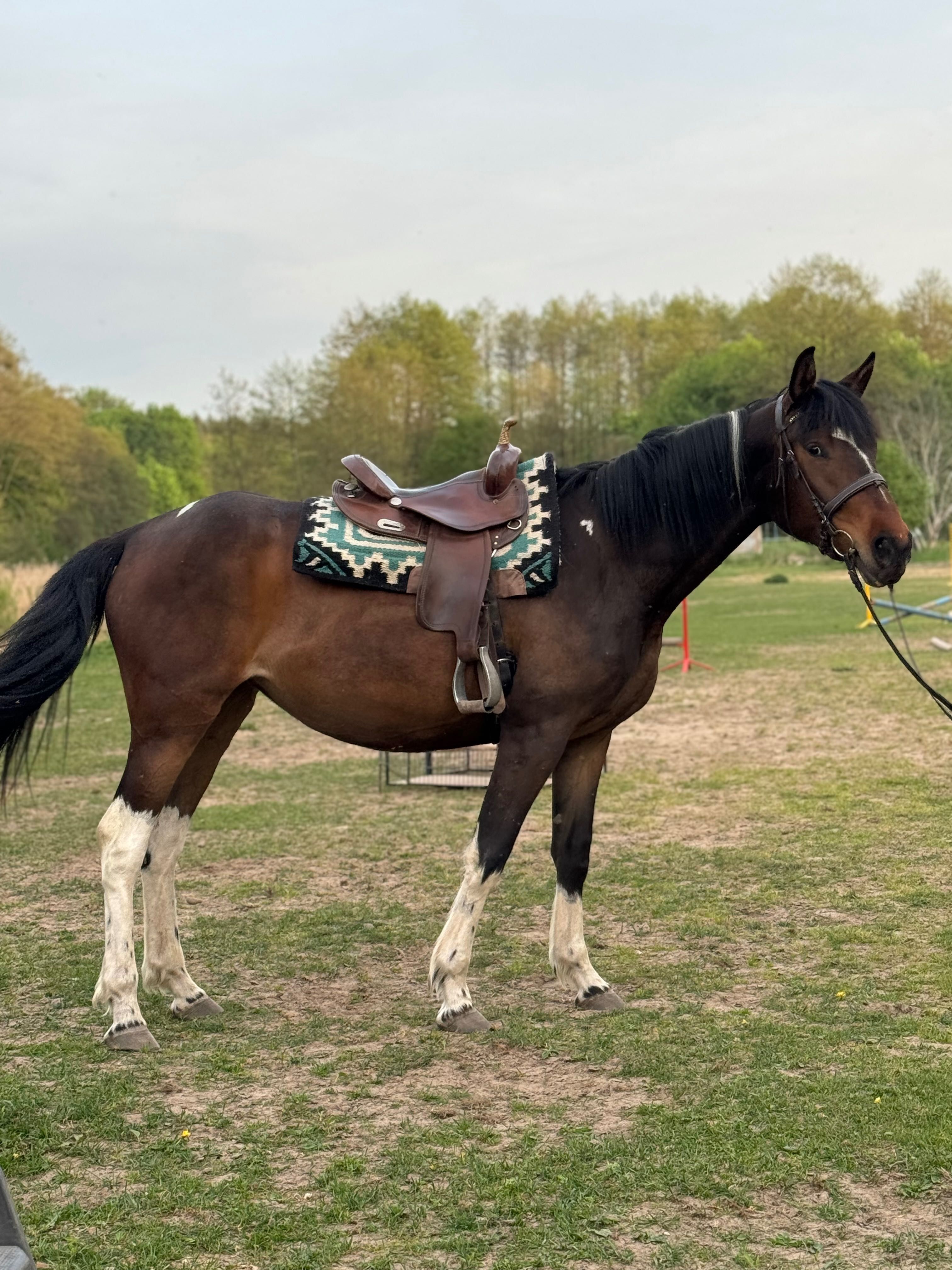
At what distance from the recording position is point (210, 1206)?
3.07 metres

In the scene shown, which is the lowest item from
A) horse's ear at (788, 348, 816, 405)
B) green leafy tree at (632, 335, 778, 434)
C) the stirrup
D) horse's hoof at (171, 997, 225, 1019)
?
horse's hoof at (171, 997, 225, 1019)

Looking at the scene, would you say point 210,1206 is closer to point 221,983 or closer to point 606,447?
point 221,983

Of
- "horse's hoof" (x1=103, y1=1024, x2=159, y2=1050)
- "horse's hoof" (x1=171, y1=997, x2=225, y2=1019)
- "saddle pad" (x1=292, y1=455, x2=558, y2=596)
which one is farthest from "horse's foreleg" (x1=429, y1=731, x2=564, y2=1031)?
"horse's hoof" (x1=103, y1=1024, x2=159, y2=1050)

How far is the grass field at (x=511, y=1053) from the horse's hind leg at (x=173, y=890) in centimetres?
14

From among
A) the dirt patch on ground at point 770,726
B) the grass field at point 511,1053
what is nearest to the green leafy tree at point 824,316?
the dirt patch on ground at point 770,726

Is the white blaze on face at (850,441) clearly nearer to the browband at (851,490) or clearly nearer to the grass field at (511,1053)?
the browband at (851,490)

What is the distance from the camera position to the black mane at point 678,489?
14.8ft

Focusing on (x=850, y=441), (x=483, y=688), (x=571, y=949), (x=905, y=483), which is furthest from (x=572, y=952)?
(x=905, y=483)

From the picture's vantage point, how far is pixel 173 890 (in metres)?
4.80

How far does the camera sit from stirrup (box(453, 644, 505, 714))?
4.38 m

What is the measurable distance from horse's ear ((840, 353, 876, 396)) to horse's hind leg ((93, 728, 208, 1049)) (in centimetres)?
284

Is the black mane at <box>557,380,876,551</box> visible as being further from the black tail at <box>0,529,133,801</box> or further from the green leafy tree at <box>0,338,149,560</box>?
the green leafy tree at <box>0,338,149,560</box>

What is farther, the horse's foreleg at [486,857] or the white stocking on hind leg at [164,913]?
the white stocking on hind leg at [164,913]

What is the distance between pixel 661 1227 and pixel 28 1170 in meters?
1.77
